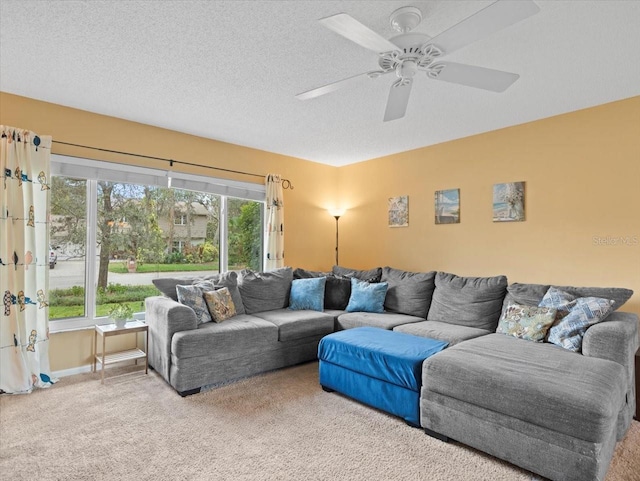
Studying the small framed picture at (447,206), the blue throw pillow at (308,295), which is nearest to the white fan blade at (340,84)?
the blue throw pillow at (308,295)

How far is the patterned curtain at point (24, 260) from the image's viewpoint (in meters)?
2.99

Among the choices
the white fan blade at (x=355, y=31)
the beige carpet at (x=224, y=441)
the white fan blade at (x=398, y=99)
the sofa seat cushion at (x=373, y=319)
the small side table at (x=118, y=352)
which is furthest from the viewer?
the sofa seat cushion at (x=373, y=319)

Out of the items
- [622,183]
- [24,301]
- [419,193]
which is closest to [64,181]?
[24,301]

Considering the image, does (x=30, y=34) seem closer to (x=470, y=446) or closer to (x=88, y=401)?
(x=88, y=401)

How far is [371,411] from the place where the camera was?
108 inches

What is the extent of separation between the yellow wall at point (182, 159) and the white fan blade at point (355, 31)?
290cm

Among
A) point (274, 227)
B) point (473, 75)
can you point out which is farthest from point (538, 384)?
point (274, 227)

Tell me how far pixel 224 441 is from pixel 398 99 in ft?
8.14

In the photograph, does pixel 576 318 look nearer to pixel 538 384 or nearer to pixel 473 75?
pixel 538 384

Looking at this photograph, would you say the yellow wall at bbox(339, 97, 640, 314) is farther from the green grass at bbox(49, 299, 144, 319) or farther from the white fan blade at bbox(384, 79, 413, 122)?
the green grass at bbox(49, 299, 144, 319)

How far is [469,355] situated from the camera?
7.88 ft

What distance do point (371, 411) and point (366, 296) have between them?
4.99 ft

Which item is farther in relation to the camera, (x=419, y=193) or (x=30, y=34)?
(x=419, y=193)

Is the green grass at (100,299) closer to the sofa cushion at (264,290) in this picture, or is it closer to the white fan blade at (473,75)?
the sofa cushion at (264,290)
